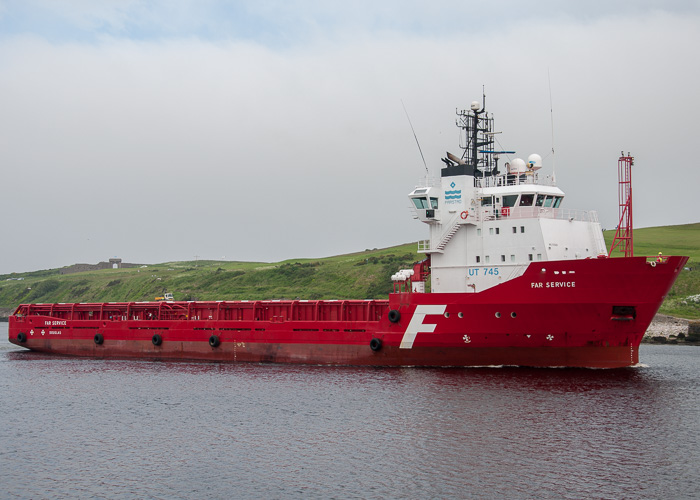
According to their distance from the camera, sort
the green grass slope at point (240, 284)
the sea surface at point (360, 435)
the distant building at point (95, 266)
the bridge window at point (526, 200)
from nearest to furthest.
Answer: the sea surface at point (360, 435), the bridge window at point (526, 200), the green grass slope at point (240, 284), the distant building at point (95, 266)

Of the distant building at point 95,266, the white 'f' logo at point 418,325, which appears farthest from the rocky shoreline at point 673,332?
the distant building at point 95,266

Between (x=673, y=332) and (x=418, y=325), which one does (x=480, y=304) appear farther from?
(x=673, y=332)

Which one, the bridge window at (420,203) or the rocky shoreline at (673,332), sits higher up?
the bridge window at (420,203)

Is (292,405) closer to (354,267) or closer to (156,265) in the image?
(354,267)

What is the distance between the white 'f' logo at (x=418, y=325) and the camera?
93.2ft

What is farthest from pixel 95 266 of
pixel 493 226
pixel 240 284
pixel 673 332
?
pixel 493 226

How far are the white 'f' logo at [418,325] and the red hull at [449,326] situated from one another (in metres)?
0.04

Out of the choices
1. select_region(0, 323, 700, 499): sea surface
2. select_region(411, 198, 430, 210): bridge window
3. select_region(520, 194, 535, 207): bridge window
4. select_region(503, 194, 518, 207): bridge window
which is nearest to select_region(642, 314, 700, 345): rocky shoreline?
select_region(0, 323, 700, 499): sea surface

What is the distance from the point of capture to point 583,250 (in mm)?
29516

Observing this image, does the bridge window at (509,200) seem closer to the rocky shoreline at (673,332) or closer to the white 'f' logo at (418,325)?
the white 'f' logo at (418,325)

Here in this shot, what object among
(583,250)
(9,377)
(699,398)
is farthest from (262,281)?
(699,398)

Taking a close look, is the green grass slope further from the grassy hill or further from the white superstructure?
the white superstructure

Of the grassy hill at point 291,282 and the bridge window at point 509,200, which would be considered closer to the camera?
the bridge window at point 509,200

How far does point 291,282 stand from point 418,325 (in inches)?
2193
